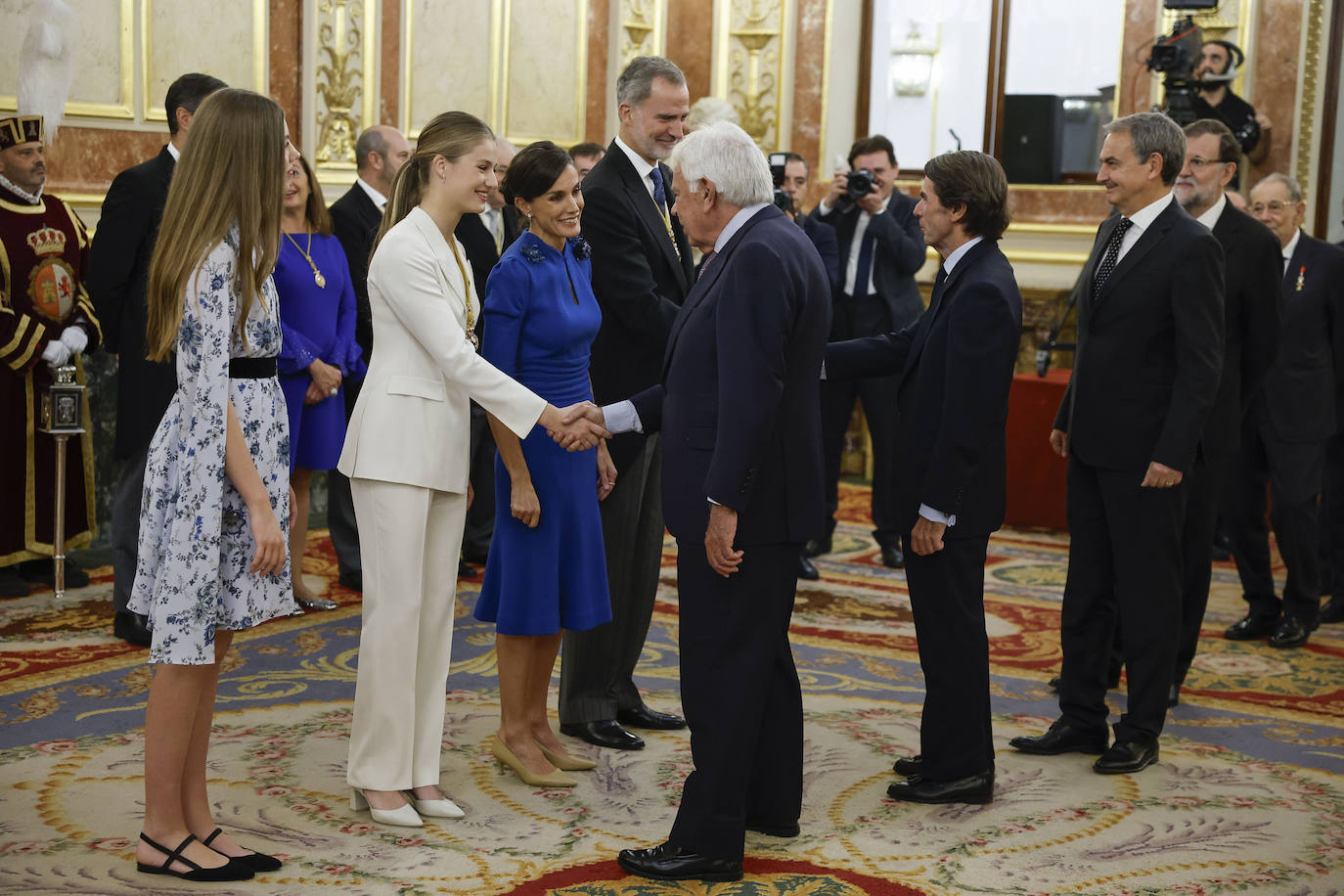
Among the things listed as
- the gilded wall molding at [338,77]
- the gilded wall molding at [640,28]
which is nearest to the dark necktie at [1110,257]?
the gilded wall molding at [338,77]

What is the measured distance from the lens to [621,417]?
3.36m

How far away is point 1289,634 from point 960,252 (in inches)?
104

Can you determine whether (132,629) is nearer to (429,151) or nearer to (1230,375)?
(429,151)

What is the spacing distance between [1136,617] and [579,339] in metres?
1.64

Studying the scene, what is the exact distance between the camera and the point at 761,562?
2.96 meters

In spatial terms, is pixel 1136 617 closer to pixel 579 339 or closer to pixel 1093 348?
pixel 1093 348

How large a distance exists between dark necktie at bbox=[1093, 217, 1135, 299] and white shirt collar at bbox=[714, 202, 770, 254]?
1.27 metres

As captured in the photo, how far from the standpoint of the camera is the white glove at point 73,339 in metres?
5.26

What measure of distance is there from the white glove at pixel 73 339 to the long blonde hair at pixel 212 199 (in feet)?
9.03

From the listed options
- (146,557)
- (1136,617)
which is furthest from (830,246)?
(146,557)

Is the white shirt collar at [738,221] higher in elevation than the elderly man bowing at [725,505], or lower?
higher

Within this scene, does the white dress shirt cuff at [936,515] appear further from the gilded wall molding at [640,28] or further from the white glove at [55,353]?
the gilded wall molding at [640,28]

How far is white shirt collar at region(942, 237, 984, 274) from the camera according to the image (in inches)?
135

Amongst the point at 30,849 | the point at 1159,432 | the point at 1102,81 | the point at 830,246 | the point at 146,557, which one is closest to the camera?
the point at 146,557
